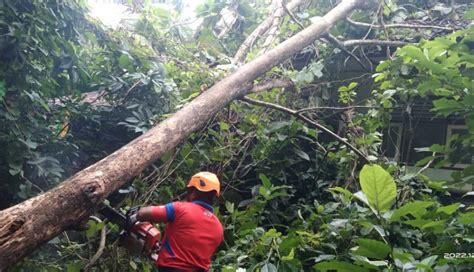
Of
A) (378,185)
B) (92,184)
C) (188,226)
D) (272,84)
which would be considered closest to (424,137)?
(272,84)

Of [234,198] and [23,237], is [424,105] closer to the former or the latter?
[234,198]

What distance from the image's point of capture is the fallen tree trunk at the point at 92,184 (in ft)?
5.78

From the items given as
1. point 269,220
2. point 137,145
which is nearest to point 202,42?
point 269,220

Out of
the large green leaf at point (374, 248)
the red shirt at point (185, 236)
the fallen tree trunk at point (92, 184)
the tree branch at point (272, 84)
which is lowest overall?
the red shirt at point (185, 236)

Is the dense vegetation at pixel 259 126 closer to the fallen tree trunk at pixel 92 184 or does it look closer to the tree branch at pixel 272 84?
the tree branch at pixel 272 84

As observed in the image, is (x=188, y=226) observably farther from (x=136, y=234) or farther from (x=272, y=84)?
(x=272, y=84)

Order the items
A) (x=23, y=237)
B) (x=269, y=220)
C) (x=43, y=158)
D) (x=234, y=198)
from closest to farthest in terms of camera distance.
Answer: (x=23, y=237)
(x=43, y=158)
(x=269, y=220)
(x=234, y=198)

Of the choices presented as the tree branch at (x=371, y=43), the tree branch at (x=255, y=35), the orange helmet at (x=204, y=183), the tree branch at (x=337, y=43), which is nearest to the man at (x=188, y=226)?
the orange helmet at (x=204, y=183)

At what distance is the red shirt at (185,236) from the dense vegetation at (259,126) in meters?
→ 0.29

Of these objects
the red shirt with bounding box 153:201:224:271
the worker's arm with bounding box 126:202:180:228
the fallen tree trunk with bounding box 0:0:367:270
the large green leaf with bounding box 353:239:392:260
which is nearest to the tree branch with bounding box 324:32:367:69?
the fallen tree trunk with bounding box 0:0:367:270

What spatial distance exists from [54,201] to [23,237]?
0.21 meters

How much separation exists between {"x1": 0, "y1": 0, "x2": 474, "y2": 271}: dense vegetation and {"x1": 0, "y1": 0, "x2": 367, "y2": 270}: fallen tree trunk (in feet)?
1.97

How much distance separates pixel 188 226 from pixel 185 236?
0.07m

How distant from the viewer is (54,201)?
6.31 ft
